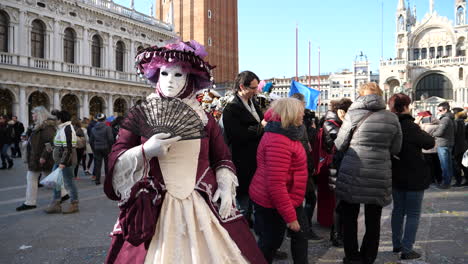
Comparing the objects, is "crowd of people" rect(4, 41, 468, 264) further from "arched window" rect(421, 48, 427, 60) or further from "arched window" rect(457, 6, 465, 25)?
"arched window" rect(457, 6, 465, 25)

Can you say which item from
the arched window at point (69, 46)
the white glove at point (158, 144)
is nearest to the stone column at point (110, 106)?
the arched window at point (69, 46)

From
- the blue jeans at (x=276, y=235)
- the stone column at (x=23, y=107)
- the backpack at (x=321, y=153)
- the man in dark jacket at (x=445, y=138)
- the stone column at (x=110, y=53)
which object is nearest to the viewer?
the blue jeans at (x=276, y=235)

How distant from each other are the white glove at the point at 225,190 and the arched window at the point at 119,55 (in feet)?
95.4

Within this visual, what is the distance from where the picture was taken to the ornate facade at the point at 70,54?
70.4 feet

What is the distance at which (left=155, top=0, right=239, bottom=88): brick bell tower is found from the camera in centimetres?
4414

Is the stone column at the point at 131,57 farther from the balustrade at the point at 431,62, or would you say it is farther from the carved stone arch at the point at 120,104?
the balustrade at the point at 431,62

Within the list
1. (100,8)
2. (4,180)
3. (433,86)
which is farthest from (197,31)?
(4,180)

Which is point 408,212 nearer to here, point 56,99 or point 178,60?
point 178,60

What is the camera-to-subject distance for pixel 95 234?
4.87m

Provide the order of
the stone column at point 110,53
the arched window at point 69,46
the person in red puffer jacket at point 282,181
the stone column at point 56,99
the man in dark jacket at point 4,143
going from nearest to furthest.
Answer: the person in red puffer jacket at point 282,181 → the man in dark jacket at point 4,143 → the stone column at point 56,99 → the arched window at point 69,46 → the stone column at point 110,53

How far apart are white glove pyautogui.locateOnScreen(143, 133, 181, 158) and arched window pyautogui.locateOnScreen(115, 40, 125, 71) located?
29253mm

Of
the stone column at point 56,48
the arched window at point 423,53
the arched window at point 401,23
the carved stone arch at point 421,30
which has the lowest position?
the stone column at point 56,48

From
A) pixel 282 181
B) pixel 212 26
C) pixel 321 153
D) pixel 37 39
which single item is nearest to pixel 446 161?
pixel 321 153

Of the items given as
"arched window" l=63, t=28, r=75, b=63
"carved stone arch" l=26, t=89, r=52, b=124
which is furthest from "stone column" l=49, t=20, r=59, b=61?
"carved stone arch" l=26, t=89, r=52, b=124
